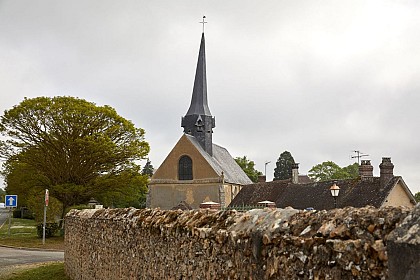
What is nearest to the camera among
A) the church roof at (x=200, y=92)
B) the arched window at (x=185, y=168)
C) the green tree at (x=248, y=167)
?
the arched window at (x=185, y=168)

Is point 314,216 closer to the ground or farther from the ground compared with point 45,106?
closer to the ground

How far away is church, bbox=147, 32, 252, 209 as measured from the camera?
54.9 meters

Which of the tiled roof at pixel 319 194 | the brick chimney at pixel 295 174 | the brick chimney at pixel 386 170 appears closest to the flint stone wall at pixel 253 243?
the tiled roof at pixel 319 194

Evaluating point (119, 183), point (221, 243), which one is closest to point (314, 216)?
point (221, 243)

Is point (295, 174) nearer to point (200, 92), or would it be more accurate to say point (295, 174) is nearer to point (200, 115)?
point (200, 115)

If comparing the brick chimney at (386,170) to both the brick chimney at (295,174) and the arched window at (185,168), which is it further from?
the arched window at (185,168)

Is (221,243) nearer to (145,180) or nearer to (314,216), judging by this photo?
(314,216)

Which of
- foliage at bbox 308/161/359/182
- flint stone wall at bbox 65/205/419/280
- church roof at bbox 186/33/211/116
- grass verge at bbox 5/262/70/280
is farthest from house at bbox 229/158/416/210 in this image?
foliage at bbox 308/161/359/182

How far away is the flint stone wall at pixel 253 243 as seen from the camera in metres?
3.09

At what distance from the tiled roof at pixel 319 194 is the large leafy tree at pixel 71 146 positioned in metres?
14.9

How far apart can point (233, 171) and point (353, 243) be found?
200ft

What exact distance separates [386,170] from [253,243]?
3436cm

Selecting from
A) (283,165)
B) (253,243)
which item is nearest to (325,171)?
(283,165)

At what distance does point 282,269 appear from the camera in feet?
12.6
